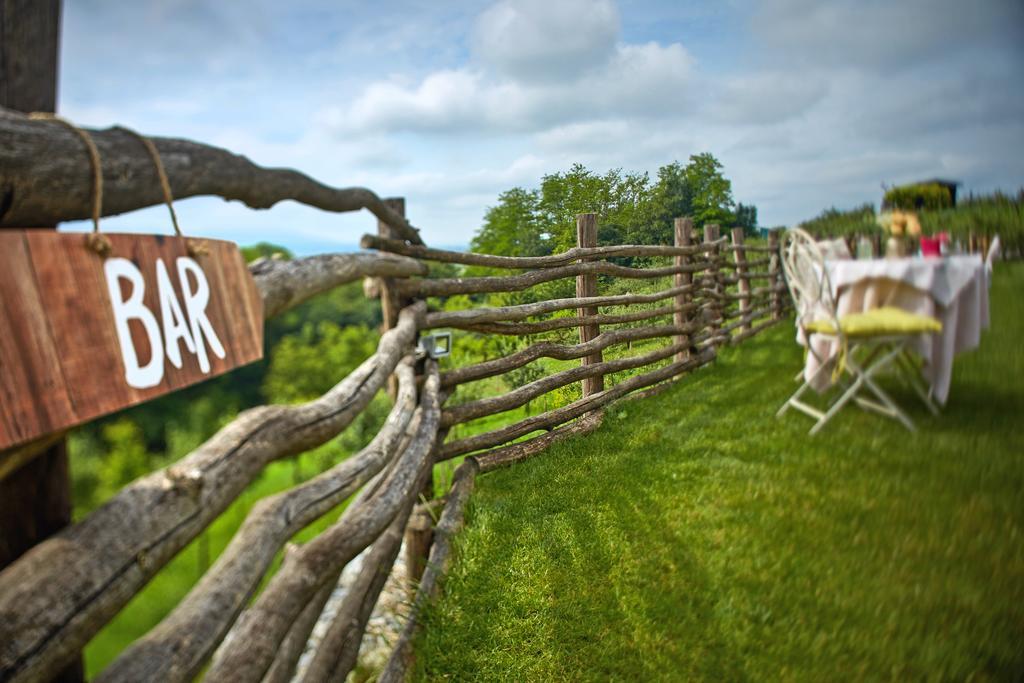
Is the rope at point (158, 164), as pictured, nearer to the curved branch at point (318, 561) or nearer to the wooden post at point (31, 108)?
the wooden post at point (31, 108)

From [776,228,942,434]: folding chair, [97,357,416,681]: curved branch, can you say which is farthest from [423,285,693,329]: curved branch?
[97,357,416,681]: curved branch

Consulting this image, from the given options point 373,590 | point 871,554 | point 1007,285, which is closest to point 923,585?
point 871,554

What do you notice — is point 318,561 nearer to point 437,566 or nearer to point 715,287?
point 437,566

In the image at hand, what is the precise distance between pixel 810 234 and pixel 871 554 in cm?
88

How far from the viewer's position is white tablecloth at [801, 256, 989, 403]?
3.79 feet

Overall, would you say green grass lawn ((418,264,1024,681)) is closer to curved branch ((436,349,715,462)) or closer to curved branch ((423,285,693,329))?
curved branch ((436,349,715,462))

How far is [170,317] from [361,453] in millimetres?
1181

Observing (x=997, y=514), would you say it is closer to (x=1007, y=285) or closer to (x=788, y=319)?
(x=1007, y=285)

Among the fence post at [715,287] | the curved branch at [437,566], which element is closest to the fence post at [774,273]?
the fence post at [715,287]

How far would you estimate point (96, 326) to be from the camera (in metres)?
0.68

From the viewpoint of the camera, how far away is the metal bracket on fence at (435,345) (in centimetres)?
243

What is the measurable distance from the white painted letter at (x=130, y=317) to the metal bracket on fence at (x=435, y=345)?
1646mm

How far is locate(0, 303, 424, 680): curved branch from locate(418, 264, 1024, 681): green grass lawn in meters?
0.62

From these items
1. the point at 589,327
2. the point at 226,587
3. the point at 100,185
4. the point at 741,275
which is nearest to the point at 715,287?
the point at 741,275
